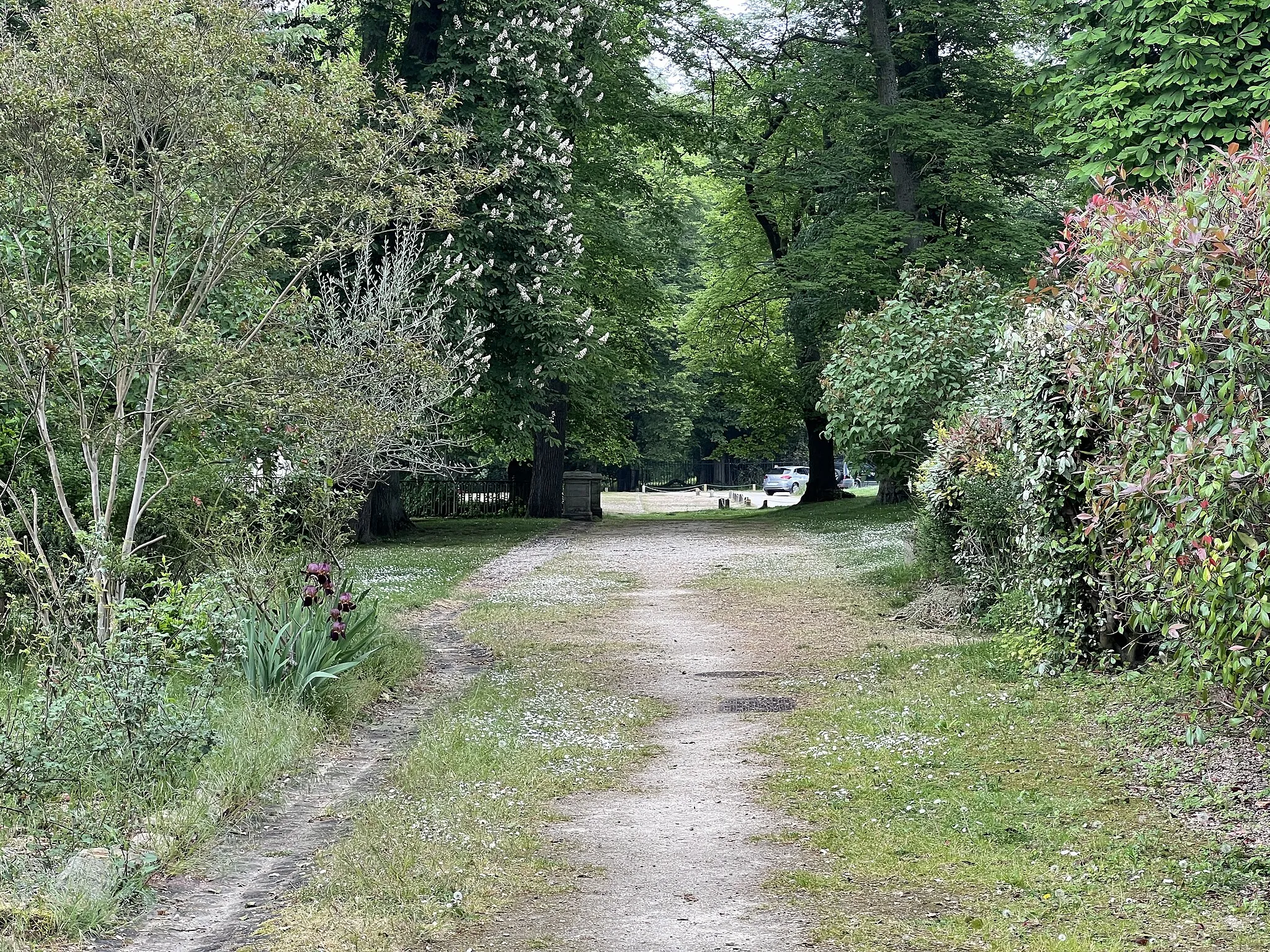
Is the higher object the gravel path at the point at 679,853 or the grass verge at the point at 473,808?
the grass verge at the point at 473,808

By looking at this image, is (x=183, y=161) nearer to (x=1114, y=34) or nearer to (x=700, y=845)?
(x=700, y=845)

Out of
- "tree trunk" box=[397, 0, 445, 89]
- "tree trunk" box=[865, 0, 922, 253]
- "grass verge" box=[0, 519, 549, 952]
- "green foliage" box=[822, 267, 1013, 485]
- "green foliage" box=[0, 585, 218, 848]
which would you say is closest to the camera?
"grass verge" box=[0, 519, 549, 952]

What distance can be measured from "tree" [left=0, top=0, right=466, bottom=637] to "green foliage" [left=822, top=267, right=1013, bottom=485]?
7.29 m

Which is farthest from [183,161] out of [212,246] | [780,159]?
[780,159]

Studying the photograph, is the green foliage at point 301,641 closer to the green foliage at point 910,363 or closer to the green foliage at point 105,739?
the green foliage at point 105,739

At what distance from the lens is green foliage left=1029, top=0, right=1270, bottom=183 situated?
1408 centimetres

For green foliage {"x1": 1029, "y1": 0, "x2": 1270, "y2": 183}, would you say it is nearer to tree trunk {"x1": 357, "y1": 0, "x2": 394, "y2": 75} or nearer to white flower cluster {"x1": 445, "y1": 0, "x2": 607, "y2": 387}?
white flower cluster {"x1": 445, "y1": 0, "x2": 607, "y2": 387}

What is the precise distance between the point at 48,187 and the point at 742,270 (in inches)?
1162

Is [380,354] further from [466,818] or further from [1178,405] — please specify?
[1178,405]

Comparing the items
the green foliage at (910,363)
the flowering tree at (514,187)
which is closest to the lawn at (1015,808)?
the green foliage at (910,363)

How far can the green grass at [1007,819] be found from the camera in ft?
15.8

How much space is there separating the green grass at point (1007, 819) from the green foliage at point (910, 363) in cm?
590

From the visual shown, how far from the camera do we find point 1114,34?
15062 mm

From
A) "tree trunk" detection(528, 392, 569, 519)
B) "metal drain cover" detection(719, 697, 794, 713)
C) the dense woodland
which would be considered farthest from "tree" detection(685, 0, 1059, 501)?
"metal drain cover" detection(719, 697, 794, 713)
